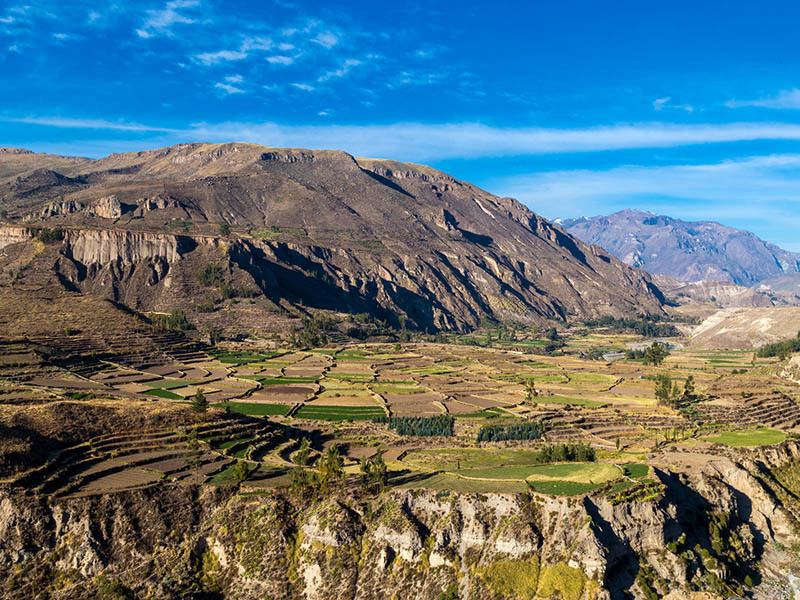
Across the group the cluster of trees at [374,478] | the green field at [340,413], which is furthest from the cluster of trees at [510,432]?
the cluster of trees at [374,478]

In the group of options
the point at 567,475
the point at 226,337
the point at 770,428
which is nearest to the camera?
the point at 567,475

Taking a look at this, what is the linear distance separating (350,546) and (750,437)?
75461 millimetres

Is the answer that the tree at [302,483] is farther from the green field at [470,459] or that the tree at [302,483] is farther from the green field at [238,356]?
the green field at [238,356]

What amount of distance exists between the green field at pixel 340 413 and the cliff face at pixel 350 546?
40538 mm

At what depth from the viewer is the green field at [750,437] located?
325 ft

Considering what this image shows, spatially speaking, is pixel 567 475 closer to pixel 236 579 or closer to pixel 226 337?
pixel 236 579

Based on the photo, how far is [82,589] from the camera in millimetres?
58969

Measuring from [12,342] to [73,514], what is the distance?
271ft

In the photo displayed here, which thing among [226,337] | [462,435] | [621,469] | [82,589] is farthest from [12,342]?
[621,469]

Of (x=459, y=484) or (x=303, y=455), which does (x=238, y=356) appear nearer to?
(x=303, y=455)

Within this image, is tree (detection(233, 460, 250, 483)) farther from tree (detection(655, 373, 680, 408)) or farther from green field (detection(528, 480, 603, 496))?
tree (detection(655, 373, 680, 408))

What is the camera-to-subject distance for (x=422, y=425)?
105 m

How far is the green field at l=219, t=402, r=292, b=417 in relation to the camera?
107500 millimetres

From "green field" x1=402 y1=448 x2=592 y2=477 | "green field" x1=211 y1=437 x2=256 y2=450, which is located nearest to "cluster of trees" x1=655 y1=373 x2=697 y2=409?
"green field" x1=402 y1=448 x2=592 y2=477
